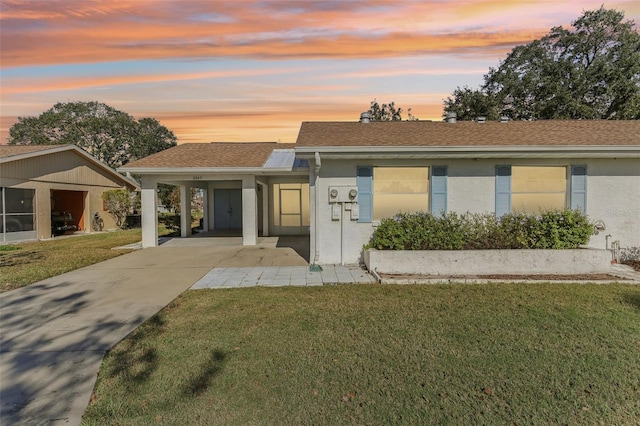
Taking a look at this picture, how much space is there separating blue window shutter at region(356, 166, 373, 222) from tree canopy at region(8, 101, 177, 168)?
39468 mm

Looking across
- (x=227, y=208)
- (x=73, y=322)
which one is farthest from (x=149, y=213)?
(x=73, y=322)

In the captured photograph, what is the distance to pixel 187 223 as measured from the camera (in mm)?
16047

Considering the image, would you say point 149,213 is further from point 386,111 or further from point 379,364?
point 386,111

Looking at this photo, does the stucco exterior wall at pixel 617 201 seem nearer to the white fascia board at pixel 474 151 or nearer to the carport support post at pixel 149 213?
the white fascia board at pixel 474 151

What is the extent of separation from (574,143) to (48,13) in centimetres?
1228

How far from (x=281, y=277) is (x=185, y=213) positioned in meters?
10.4

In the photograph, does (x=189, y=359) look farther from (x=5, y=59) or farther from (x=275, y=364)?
(x=5, y=59)

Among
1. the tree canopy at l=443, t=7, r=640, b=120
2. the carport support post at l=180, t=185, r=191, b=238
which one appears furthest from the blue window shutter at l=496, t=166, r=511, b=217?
the tree canopy at l=443, t=7, r=640, b=120

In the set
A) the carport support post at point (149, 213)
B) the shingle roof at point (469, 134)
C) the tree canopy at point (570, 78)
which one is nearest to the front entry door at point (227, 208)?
the carport support post at point (149, 213)

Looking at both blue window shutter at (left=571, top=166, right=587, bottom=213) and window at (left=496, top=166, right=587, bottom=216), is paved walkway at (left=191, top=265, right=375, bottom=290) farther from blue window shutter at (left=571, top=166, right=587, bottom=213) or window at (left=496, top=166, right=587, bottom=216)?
blue window shutter at (left=571, top=166, right=587, bottom=213)

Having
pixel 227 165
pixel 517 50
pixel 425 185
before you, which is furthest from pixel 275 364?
pixel 517 50

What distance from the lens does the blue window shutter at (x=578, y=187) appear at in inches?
344

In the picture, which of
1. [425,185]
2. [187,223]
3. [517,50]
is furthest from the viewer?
[517,50]

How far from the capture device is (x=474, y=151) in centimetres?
826
